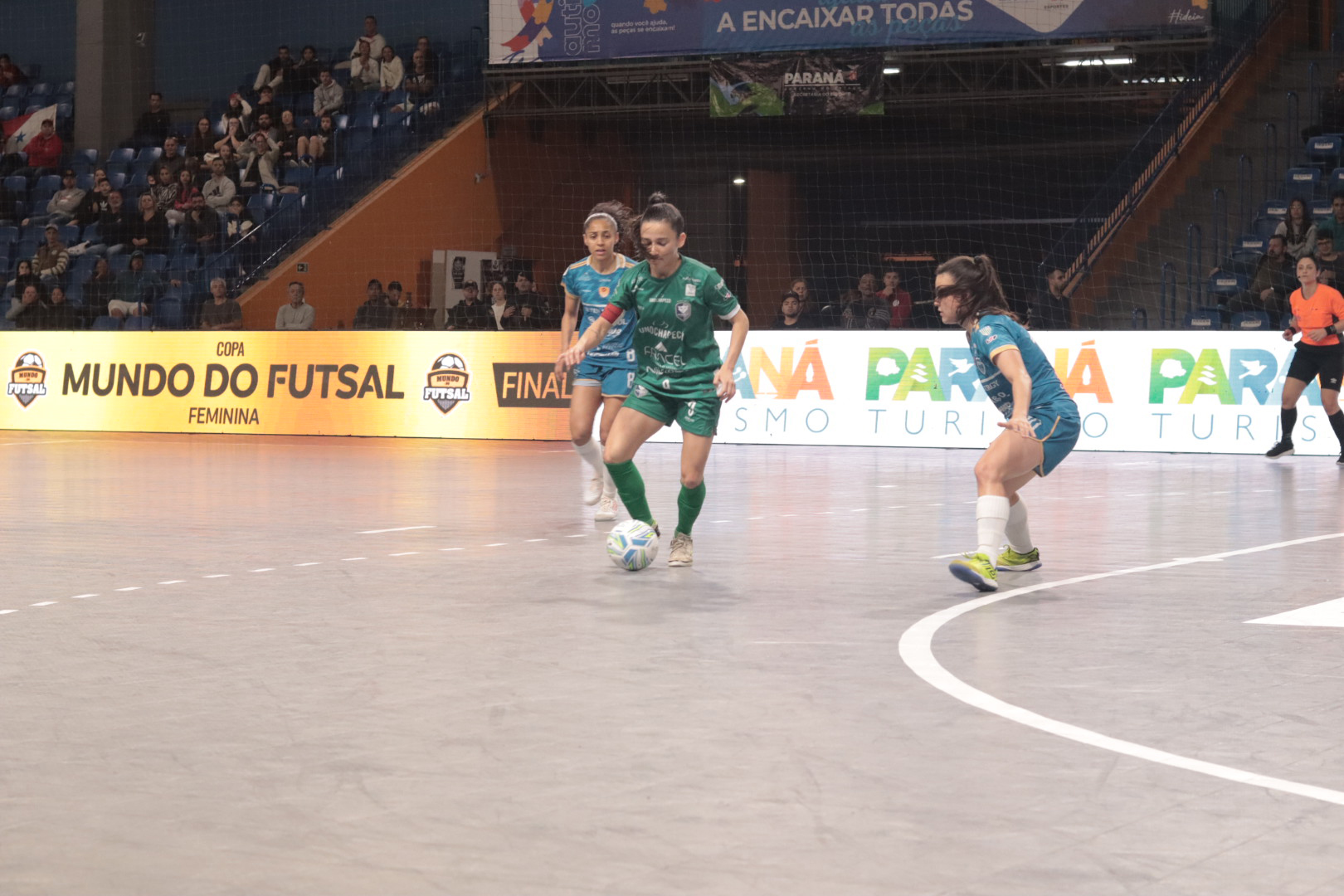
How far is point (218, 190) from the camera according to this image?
28469 millimetres

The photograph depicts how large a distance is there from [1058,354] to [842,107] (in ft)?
27.1

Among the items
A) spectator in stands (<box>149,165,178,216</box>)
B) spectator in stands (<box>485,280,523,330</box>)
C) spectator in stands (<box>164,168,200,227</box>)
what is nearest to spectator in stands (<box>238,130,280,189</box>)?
spectator in stands (<box>164,168,200,227</box>)

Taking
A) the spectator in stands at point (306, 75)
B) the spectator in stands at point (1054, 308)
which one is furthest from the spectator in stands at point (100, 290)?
the spectator in stands at point (1054, 308)

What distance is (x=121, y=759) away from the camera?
4617 mm

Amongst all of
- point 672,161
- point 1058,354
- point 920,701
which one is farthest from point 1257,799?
point 672,161

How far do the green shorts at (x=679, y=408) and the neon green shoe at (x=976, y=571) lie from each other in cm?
171

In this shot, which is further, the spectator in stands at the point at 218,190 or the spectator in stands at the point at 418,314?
the spectator in stands at the point at 218,190

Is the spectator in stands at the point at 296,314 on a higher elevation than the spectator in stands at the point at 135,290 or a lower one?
lower

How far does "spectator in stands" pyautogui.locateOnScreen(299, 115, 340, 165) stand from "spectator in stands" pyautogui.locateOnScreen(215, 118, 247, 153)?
121 centimetres

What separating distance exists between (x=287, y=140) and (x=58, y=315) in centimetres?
528

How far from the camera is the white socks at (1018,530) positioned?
8703 mm

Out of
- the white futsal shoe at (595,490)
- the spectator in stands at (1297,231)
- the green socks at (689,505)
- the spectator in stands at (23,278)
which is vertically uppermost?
the spectator in stands at (1297,231)

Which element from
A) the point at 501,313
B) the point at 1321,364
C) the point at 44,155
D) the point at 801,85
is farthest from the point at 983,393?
the point at 44,155

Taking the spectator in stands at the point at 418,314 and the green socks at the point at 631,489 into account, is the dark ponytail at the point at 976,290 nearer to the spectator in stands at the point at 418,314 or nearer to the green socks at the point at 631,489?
the green socks at the point at 631,489
